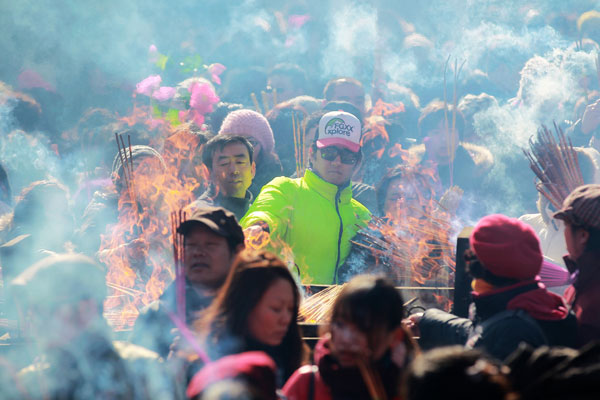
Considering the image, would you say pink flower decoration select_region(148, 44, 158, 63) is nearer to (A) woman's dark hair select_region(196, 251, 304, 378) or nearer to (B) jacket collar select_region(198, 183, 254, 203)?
(B) jacket collar select_region(198, 183, 254, 203)

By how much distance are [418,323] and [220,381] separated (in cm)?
131

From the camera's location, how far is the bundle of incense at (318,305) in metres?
2.79

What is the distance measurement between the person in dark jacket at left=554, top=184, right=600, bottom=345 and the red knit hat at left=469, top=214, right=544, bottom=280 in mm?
300

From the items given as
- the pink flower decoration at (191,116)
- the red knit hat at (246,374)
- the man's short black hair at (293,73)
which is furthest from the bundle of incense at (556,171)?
the man's short black hair at (293,73)

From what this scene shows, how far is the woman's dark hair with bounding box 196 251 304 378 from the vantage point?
6.85 feet

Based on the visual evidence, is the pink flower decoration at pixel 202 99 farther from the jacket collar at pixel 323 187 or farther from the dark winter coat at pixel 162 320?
the dark winter coat at pixel 162 320

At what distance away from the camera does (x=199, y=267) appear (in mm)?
2545

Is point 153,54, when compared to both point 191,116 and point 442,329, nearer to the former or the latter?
point 191,116

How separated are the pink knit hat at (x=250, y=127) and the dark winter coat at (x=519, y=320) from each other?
2955 mm

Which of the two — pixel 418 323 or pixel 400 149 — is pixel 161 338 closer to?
pixel 418 323

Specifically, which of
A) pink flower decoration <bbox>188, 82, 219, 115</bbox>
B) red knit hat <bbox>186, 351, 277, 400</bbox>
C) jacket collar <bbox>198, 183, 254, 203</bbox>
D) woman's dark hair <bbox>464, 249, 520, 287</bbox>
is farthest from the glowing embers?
pink flower decoration <bbox>188, 82, 219, 115</bbox>

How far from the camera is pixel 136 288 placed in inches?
141

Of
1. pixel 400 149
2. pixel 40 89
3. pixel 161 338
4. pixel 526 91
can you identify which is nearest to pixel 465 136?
pixel 400 149

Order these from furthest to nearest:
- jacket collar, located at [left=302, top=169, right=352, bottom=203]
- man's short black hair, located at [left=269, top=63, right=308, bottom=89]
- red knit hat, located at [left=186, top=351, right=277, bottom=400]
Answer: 1. man's short black hair, located at [left=269, top=63, right=308, bottom=89]
2. jacket collar, located at [left=302, top=169, right=352, bottom=203]
3. red knit hat, located at [left=186, top=351, right=277, bottom=400]
